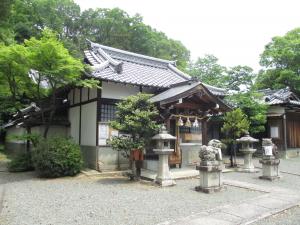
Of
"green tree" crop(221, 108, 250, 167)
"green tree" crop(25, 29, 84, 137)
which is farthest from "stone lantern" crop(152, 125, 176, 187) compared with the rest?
"green tree" crop(221, 108, 250, 167)

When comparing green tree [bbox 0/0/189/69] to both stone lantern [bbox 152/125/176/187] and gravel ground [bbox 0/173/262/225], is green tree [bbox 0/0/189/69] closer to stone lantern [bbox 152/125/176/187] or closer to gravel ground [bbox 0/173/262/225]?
stone lantern [bbox 152/125/176/187]

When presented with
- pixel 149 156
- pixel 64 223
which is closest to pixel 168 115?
pixel 149 156

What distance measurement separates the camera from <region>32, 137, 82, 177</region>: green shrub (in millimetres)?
12383

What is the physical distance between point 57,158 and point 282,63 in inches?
1101

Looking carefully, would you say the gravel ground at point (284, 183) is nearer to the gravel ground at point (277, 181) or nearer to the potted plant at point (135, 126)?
the gravel ground at point (277, 181)

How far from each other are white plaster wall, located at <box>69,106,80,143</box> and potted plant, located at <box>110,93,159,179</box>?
527 centimetres

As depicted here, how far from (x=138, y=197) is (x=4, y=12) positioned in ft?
39.7

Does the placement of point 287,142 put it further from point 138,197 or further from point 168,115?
point 138,197

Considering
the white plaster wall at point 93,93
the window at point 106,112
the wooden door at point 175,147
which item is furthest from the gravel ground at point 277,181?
the white plaster wall at point 93,93

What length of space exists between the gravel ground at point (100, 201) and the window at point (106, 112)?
3500 mm

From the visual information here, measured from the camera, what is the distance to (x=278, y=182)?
1235 centimetres

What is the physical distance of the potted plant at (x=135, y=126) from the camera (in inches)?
450

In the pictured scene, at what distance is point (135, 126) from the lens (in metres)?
11.3

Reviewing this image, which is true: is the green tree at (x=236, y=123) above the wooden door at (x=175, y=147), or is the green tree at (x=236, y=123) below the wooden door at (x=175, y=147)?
above
